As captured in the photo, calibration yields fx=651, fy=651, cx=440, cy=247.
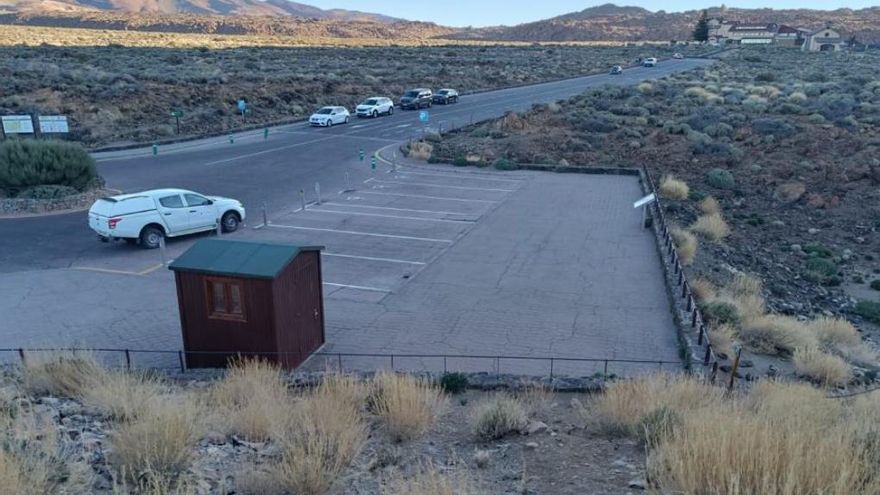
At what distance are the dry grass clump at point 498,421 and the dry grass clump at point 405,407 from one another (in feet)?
2.15

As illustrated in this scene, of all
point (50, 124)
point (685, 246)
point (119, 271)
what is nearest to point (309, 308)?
point (119, 271)

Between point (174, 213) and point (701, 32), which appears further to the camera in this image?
point (701, 32)

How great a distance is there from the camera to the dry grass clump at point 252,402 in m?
7.43

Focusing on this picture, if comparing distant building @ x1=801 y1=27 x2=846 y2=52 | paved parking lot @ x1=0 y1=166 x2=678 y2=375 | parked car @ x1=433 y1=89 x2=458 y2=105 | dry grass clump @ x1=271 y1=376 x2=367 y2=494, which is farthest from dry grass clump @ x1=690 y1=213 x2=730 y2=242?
distant building @ x1=801 y1=27 x2=846 y2=52

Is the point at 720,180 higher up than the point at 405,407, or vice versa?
the point at 405,407

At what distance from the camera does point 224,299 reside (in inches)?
431

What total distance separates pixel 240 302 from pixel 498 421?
5.14m

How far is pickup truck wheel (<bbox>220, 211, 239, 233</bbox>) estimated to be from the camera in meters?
19.2

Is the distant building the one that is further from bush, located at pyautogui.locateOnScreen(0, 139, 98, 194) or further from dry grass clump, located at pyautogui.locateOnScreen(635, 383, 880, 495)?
dry grass clump, located at pyautogui.locateOnScreen(635, 383, 880, 495)

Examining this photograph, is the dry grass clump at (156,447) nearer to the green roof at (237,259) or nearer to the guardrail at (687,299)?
the green roof at (237,259)

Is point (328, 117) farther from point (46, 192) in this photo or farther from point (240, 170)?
point (46, 192)

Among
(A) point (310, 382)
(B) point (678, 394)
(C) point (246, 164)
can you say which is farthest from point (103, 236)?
(B) point (678, 394)

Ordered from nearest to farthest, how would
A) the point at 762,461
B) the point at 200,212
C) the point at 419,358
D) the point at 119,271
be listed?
1. the point at 762,461
2. the point at 419,358
3. the point at 119,271
4. the point at 200,212

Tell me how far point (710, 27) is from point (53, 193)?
168 metres
